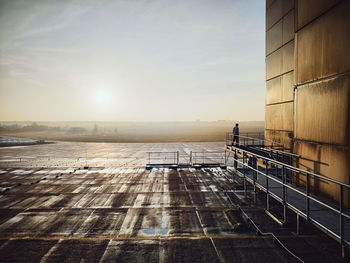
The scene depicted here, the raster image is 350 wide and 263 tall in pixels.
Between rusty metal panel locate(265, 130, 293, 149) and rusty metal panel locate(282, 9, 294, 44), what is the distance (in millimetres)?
5091

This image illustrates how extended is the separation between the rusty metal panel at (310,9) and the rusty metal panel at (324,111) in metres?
2.47

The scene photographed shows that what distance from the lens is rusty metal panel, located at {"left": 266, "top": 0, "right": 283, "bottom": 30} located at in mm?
11805

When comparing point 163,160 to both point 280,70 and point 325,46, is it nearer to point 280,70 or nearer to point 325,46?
point 280,70

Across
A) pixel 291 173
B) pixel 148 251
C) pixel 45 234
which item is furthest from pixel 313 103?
pixel 45 234

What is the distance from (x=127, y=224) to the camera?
622 cm

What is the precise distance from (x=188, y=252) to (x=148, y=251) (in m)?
0.96

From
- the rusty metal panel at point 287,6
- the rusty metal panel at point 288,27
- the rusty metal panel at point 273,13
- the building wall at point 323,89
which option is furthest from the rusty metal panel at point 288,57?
the building wall at point 323,89

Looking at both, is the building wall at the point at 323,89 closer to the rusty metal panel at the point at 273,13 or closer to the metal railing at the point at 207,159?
the rusty metal panel at the point at 273,13

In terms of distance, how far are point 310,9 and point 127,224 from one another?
9.98m

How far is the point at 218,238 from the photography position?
5320mm

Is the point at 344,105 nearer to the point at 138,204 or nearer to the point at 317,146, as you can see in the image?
the point at 317,146

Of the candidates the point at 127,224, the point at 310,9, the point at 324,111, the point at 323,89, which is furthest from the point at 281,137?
the point at 127,224

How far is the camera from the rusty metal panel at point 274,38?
11789mm

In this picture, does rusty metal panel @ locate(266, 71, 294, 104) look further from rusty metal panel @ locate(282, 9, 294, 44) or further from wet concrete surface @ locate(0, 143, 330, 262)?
wet concrete surface @ locate(0, 143, 330, 262)
